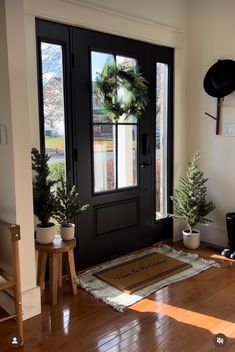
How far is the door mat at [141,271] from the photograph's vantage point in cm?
274

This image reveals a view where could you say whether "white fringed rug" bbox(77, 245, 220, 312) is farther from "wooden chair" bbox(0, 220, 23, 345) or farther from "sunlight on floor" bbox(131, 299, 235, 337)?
"wooden chair" bbox(0, 220, 23, 345)

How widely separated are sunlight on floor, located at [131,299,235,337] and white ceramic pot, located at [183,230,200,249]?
1169 mm

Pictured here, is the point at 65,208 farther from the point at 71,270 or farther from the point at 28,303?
the point at 28,303

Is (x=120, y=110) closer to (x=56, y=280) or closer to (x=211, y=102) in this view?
(x=211, y=102)

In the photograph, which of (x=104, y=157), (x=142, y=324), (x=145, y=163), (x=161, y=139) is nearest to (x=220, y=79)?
(x=161, y=139)

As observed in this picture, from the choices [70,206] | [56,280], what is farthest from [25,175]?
[56,280]

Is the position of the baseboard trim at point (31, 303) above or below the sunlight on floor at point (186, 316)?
above

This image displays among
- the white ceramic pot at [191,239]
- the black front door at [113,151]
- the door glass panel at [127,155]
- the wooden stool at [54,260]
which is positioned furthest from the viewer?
the white ceramic pot at [191,239]

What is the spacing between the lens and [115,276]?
287cm

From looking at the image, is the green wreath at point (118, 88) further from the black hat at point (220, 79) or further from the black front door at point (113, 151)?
the black hat at point (220, 79)

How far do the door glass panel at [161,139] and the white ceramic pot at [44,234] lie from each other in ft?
4.97

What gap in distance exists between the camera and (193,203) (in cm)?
343

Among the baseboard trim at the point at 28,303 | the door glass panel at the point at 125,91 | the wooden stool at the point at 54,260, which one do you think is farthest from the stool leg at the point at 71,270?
the door glass panel at the point at 125,91

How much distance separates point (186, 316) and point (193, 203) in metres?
1.35
